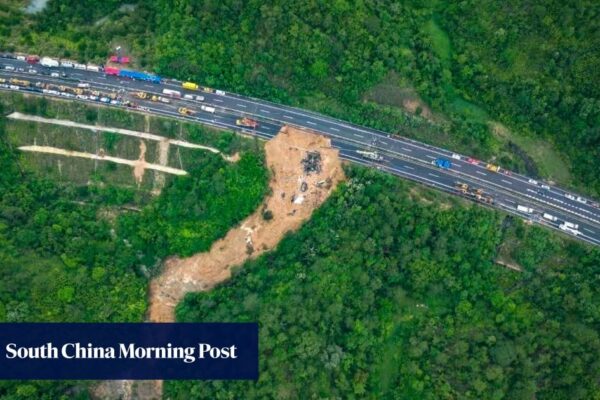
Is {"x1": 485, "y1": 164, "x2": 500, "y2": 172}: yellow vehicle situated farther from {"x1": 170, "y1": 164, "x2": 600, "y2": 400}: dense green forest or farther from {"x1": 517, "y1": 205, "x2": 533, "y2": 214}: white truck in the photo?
{"x1": 170, "y1": 164, "x2": 600, "y2": 400}: dense green forest

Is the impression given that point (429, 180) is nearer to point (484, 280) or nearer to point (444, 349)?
point (484, 280)

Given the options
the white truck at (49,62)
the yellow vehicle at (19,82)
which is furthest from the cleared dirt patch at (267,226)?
the white truck at (49,62)

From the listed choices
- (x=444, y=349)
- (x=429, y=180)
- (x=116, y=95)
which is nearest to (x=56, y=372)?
(x=116, y=95)

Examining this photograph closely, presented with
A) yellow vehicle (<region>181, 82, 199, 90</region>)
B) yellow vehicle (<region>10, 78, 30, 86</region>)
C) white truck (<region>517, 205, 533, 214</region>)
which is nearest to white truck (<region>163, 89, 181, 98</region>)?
yellow vehicle (<region>181, 82, 199, 90</region>)

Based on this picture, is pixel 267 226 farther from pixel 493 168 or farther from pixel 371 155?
pixel 493 168

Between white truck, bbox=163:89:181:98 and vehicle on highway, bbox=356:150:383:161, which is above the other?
white truck, bbox=163:89:181:98

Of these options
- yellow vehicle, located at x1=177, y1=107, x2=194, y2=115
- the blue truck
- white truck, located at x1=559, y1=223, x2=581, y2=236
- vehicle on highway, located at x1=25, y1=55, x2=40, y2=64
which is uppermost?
vehicle on highway, located at x1=25, y1=55, x2=40, y2=64

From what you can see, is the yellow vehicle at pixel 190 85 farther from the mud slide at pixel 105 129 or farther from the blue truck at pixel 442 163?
the blue truck at pixel 442 163
